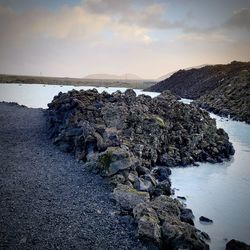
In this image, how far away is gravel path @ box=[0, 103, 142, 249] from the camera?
11.3 meters

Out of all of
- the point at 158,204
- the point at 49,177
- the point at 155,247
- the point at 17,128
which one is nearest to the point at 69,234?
the point at 155,247

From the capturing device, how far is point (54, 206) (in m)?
13.7

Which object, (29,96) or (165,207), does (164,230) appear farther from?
(29,96)

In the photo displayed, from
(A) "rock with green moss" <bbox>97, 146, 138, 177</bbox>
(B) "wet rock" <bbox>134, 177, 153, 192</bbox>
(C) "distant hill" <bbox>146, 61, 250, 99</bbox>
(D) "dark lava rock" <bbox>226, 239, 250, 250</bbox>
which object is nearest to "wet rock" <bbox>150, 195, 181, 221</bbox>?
(B) "wet rock" <bbox>134, 177, 153, 192</bbox>

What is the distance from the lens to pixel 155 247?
11281 mm

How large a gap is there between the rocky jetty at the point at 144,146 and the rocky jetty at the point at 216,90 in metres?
23.5

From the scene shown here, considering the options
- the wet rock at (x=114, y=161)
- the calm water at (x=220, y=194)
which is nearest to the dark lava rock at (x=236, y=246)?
the calm water at (x=220, y=194)

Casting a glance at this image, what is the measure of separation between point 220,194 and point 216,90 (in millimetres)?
65196

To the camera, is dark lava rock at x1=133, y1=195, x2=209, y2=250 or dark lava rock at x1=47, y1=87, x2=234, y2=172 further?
dark lava rock at x1=47, y1=87, x2=234, y2=172

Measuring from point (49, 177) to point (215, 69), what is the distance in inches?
4344

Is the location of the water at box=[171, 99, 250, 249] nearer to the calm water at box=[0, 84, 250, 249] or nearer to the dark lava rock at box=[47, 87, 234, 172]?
the calm water at box=[0, 84, 250, 249]

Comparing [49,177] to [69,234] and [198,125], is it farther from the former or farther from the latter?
[198,125]

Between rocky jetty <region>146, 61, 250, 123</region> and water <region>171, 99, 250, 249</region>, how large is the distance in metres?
27.6

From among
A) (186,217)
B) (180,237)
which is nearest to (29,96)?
(186,217)
